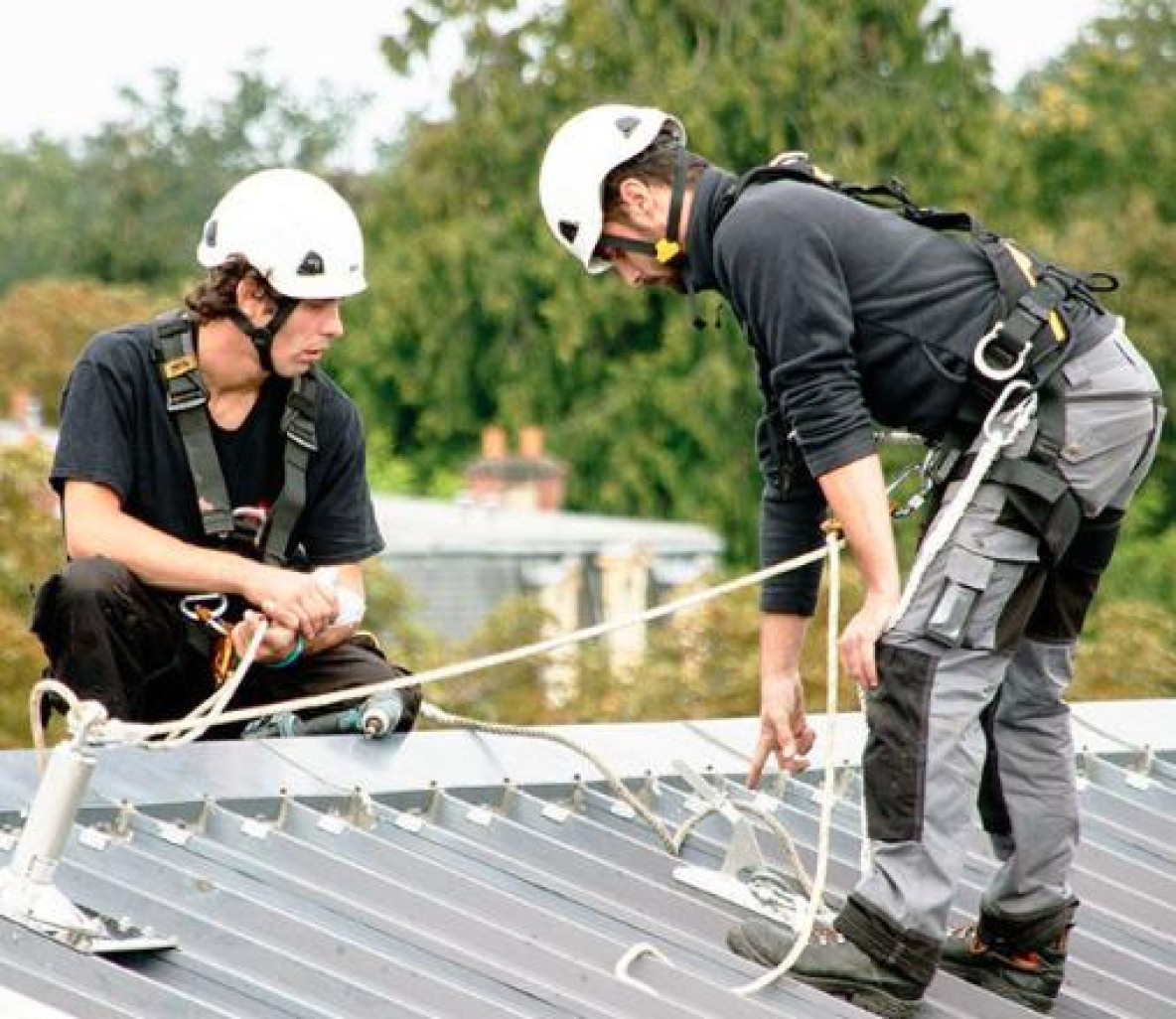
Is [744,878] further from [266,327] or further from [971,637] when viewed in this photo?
[266,327]

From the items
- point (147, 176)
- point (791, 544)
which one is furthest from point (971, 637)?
point (147, 176)

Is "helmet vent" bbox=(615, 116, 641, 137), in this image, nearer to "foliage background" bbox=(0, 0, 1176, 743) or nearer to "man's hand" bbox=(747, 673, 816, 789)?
"man's hand" bbox=(747, 673, 816, 789)

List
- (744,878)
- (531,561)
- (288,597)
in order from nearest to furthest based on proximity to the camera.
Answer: (744,878) < (288,597) < (531,561)

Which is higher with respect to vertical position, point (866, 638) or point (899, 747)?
point (866, 638)

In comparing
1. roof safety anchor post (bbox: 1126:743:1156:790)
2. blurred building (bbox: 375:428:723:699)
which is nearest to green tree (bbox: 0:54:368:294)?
blurred building (bbox: 375:428:723:699)

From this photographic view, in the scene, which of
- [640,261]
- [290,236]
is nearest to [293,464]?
[290,236]

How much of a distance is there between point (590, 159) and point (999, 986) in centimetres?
209

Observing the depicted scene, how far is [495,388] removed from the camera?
48.2 metres

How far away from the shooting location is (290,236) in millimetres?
7473

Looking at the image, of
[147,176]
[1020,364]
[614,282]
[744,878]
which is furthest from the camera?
[147,176]

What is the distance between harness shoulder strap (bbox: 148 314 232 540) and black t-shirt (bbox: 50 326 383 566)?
0.12 ft

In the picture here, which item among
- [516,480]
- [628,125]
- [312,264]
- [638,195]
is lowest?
[516,480]

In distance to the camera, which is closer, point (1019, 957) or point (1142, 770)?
point (1019, 957)

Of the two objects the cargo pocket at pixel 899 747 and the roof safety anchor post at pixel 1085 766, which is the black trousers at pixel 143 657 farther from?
→ the roof safety anchor post at pixel 1085 766
